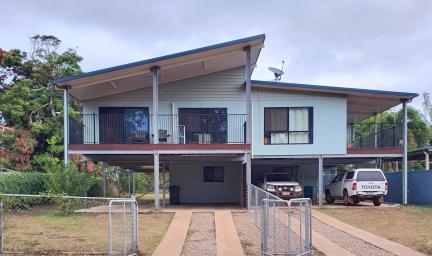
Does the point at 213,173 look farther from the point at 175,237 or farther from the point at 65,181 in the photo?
the point at 175,237

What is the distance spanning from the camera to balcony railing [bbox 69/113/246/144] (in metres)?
25.5

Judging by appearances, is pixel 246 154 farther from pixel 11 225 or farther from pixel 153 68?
pixel 11 225

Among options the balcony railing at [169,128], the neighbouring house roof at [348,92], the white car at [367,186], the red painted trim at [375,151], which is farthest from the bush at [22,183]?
the red painted trim at [375,151]

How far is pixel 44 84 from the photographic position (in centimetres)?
3619

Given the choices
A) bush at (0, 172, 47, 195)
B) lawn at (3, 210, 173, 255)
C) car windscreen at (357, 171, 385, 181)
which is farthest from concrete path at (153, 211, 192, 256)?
car windscreen at (357, 171, 385, 181)

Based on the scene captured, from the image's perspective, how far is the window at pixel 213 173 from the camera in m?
29.2

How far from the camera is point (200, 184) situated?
29.1 m

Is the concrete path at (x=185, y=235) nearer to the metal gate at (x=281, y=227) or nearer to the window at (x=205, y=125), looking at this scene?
the metal gate at (x=281, y=227)

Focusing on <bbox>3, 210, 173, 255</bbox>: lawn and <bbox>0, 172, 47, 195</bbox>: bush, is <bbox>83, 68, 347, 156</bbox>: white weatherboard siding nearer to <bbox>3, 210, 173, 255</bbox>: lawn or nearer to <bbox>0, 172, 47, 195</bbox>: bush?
<bbox>0, 172, 47, 195</bbox>: bush

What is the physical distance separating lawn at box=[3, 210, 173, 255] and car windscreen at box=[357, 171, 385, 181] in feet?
31.0

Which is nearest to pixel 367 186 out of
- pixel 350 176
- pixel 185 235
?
pixel 350 176

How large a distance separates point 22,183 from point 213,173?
1055 centimetres

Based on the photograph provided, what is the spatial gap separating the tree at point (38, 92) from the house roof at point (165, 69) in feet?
30.9

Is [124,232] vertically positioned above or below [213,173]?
above
